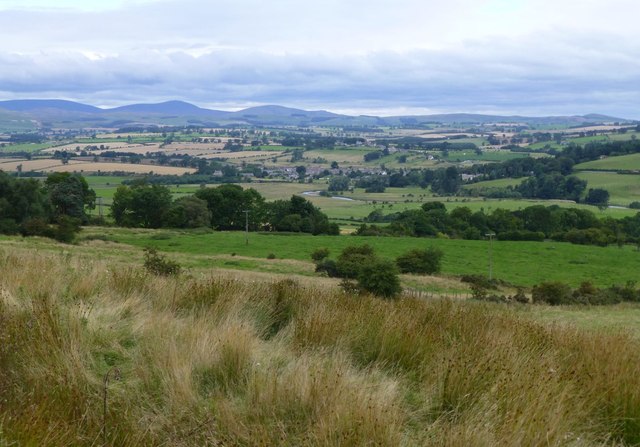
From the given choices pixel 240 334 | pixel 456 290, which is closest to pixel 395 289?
pixel 456 290

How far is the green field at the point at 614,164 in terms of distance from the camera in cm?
15402

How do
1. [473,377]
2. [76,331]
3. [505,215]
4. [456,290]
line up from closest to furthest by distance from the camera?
[473,377]
[76,331]
[456,290]
[505,215]

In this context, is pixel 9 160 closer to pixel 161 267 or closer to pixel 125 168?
pixel 125 168

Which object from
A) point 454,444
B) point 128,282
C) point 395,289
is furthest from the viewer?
point 395,289

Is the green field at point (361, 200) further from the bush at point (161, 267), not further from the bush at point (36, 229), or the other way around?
the bush at point (161, 267)

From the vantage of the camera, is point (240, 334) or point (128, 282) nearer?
point (240, 334)

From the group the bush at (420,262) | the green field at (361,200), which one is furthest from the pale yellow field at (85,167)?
the bush at (420,262)

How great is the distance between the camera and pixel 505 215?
97.7 meters

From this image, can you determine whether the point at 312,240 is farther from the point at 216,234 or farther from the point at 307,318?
the point at 307,318

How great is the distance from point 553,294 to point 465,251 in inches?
1225

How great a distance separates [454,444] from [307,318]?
3282mm

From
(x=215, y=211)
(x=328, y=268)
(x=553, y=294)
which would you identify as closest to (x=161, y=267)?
(x=553, y=294)

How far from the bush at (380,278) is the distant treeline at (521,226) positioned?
164 feet

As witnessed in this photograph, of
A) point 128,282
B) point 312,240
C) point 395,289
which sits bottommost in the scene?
point 312,240
